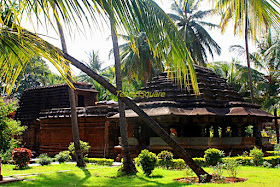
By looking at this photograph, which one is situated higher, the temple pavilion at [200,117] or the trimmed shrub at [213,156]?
the temple pavilion at [200,117]

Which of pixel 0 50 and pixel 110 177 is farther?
pixel 110 177

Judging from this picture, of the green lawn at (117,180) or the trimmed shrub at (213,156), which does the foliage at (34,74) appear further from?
the trimmed shrub at (213,156)

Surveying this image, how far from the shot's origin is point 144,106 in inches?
600

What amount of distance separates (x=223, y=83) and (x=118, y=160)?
7009 mm

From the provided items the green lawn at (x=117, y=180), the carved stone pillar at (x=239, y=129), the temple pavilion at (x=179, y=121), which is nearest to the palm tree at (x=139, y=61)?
the temple pavilion at (x=179, y=121)

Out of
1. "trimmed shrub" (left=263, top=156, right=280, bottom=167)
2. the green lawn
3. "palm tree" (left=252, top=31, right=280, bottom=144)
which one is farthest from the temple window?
"trimmed shrub" (left=263, top=156, right=280, bottom=167)

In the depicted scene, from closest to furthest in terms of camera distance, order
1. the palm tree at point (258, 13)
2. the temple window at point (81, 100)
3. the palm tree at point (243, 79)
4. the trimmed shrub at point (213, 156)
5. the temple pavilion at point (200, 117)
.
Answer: the palm tree at point (258, 13) → the trimmed shrub at point (213, 156) → the temple pavilion at point (200, 117) → the temple window at point (81, 100) → the palm tree at point (243, 79)

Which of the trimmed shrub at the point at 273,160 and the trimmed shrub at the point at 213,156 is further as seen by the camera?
the trimmed shrub at the point at 273,160

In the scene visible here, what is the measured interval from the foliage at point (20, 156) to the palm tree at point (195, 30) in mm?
20578

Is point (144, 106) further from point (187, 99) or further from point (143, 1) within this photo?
point (143, 1)

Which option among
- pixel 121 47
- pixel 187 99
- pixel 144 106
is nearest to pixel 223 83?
pixel 187 99

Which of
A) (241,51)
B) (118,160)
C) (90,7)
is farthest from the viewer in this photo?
(241,51)

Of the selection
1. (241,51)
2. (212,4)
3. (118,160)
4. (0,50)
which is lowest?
(118,160)

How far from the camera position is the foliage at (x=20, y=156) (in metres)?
12.9
